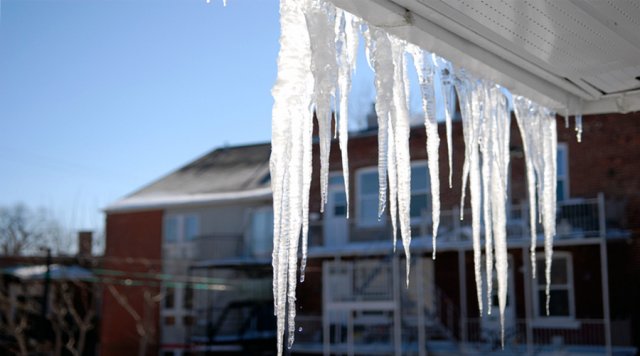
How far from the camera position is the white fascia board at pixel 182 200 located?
26.2 m

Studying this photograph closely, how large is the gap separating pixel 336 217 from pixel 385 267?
8.40 ft

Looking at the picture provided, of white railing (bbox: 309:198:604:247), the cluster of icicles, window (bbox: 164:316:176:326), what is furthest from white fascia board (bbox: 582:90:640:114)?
Result: window (bbox: 164:316:176:326)

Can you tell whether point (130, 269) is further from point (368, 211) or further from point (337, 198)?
point (368, 211)

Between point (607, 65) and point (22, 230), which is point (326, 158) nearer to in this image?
point (607, 65)

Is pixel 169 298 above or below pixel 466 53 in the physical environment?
below

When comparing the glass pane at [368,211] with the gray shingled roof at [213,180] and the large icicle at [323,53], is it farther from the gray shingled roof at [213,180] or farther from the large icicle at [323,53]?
the large icicle at [323,53]

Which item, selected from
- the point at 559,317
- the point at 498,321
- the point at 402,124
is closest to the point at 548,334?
the point at 559,317

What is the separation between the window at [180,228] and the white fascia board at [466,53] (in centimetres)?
2292

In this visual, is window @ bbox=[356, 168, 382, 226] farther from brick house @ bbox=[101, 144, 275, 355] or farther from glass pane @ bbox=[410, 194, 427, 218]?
brick house @ bbox=[101, 144, 275, 355]

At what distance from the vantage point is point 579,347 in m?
17.8

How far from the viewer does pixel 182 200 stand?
28.1 metres

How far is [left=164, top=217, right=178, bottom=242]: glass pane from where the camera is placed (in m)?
28.0

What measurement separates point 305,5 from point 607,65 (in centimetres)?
205

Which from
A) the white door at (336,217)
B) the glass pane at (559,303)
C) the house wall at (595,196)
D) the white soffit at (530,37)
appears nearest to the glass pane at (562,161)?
the house wall at (595,196)
